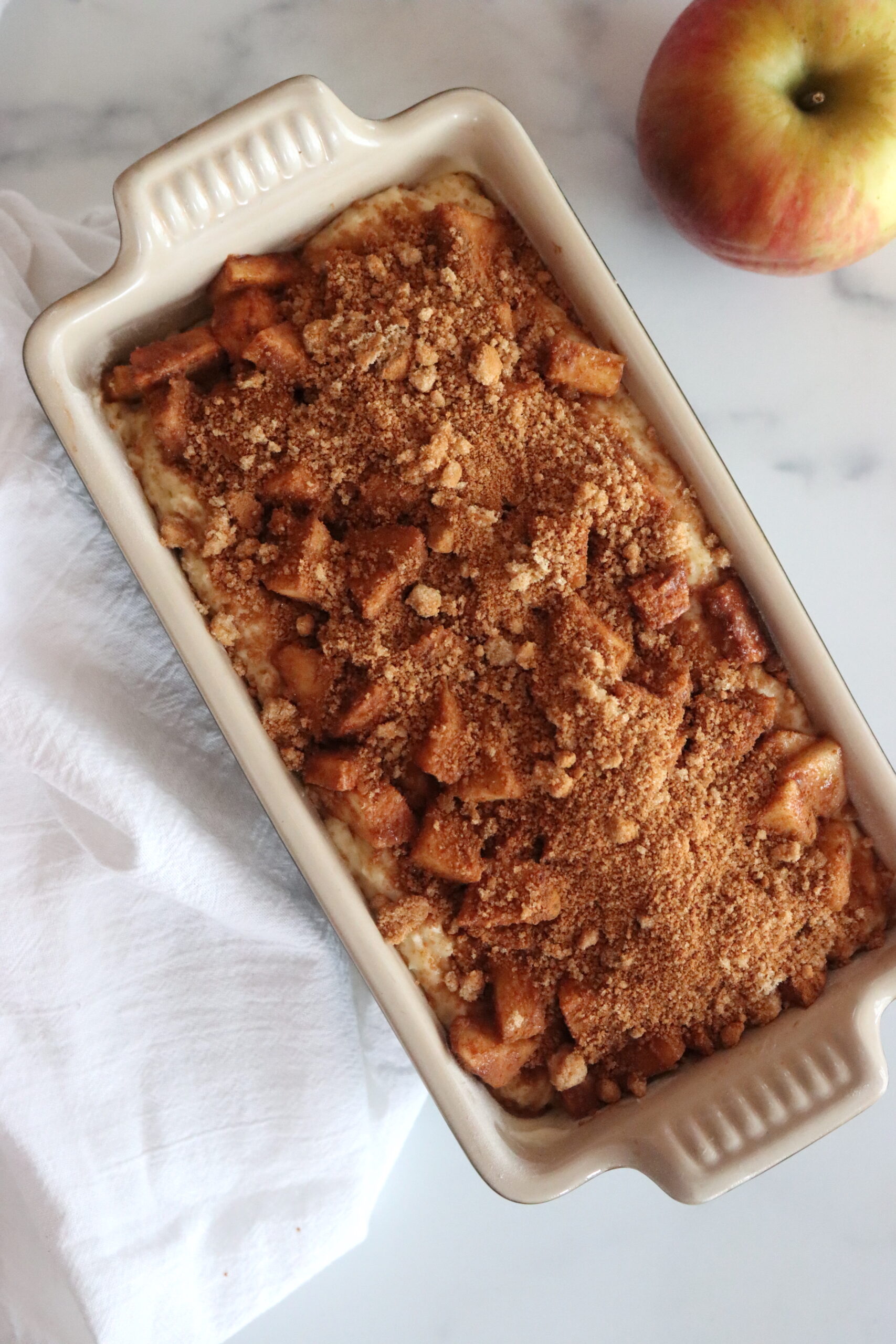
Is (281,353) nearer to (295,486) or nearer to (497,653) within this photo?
(295,486)

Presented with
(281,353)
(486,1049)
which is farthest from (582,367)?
(486,1049)

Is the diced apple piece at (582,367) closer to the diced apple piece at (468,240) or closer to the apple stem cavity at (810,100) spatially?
the diced apple piece at (468,240)

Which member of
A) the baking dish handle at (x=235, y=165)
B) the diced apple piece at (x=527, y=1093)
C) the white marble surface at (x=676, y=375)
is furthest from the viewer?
the white marble surface at (x=676, y=375)

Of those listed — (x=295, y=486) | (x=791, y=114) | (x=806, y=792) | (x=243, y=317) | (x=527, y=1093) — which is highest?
(x=791, y=114)

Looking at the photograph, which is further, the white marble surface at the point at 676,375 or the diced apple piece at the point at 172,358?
the white marble surface at the point at 676,375

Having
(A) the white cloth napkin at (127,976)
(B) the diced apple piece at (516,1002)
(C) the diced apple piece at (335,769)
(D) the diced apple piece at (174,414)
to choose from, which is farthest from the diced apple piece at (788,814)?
(D) the diced apple piece at (174,414)

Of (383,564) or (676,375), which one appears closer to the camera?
(383,564)

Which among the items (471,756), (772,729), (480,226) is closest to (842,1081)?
(772,729)
